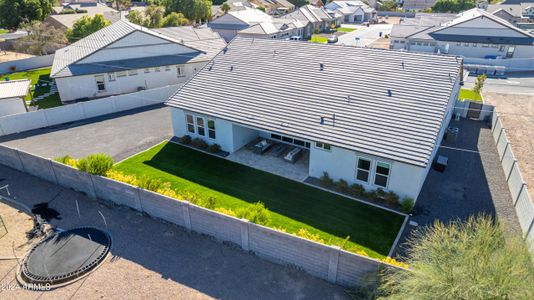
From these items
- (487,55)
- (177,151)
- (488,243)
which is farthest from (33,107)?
(487,55)

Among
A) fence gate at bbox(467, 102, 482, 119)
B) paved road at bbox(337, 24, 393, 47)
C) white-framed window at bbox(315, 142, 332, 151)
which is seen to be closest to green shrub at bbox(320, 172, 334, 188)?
white-framed window at bbox(315, 142, 332, 151)

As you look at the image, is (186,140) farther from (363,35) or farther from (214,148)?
(363,35)

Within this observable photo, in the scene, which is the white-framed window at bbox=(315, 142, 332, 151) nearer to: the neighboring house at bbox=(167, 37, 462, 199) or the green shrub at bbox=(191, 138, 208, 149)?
the neighboring house at bbox=(167, 37, 462, 199)

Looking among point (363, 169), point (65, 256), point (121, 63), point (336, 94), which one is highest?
point (336, 94)

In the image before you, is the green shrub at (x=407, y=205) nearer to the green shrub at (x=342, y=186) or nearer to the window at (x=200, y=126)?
the green shrub at (x=342, y=186)

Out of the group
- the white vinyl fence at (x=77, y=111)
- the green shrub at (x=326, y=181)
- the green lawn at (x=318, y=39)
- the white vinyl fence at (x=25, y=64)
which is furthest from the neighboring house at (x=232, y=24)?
the green shrub at (x=326, y=181)

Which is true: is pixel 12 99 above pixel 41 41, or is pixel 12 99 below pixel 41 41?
below

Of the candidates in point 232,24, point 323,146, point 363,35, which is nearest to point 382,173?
point 323,146
